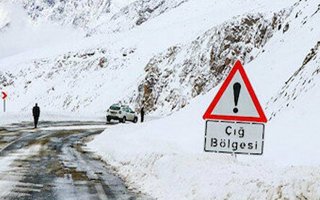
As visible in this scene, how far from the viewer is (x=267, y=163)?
10.7 meters

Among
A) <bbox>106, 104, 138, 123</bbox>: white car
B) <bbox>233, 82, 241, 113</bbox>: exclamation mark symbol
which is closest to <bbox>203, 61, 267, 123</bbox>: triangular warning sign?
<bbox>233, 82, 241, 113</bbox>: exclamation mark symbol

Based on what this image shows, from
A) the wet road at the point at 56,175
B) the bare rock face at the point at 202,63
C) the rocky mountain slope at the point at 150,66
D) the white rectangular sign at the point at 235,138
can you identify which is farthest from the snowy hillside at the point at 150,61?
the white rectangular sign at the point at 235,138

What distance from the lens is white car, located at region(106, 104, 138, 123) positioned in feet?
144

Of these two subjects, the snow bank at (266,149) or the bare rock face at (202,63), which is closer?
the snow bank at (266,149)

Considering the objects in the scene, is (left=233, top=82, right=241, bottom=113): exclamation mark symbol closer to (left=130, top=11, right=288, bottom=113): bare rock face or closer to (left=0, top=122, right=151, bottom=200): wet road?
(left=0, top=122, right=151, bottom=200): wet road

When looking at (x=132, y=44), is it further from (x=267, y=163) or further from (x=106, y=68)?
(x=267, y=163)

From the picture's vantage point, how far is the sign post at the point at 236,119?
7.71 metres

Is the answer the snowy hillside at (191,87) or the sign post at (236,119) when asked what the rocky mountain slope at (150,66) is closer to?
the snowy hillside at (191,87)

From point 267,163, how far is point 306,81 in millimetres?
6445

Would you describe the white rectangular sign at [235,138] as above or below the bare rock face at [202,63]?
below

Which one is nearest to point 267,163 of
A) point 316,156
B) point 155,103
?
point 316,156

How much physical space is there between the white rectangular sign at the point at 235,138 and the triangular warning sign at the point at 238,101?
134mm

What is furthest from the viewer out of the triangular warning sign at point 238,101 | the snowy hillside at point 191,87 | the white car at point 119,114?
the white car at point 119,114

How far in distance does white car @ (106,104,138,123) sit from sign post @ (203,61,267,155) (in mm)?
36139
